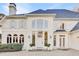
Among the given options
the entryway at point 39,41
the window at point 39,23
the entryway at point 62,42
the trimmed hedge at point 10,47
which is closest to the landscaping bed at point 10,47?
the trimmed hedge at point 10,47

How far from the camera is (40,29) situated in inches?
480

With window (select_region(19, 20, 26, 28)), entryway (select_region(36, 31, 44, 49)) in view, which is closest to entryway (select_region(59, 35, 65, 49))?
entryway (select_region(36, 31, 44, 49))

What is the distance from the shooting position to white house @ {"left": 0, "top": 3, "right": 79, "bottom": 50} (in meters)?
12.0

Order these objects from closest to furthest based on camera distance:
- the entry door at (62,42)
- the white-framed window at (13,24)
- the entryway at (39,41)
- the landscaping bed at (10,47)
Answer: the landscaping bed at (10,47), the entryway at (39,41), the white-framed window at (13,24), the entry door at (62,42)

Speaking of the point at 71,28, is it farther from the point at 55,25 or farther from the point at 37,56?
the point at 37,56

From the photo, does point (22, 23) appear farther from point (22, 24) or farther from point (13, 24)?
point (13, 24)

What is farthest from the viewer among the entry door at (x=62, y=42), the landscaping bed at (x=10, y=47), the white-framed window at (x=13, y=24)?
the entry door at (x=62, y=42)

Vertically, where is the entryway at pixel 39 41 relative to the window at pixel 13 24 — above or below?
below

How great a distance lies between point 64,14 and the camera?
13.0 meters

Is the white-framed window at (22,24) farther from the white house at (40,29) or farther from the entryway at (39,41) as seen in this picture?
the entryway at (39,41)

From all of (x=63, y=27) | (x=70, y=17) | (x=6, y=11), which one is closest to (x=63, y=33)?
(x=63, y=27)

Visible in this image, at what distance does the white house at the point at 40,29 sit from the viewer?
39.4ft

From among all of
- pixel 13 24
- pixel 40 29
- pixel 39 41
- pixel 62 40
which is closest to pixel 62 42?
pixel 62 40

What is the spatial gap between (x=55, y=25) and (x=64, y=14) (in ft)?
4.15
